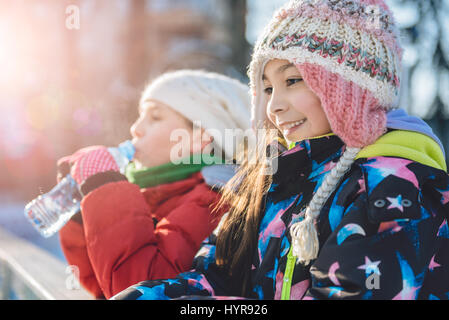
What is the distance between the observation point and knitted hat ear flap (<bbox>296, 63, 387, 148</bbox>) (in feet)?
4.13

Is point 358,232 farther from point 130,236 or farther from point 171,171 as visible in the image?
point 171,171

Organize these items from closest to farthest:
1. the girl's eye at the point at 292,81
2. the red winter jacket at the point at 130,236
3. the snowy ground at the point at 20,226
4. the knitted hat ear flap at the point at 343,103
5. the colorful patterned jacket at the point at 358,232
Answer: the colorful patterned jacket at the point at 358,232, the knitted hat ear flap at the point at 343,103, the girl's eye at the point at 292,81, the red winter jacket at the point at 130,236, the snowy ground at the point at 20,226

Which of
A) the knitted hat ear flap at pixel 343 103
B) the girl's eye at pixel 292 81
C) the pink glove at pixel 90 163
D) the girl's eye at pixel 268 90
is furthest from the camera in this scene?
the pink glove at pixel 90 163

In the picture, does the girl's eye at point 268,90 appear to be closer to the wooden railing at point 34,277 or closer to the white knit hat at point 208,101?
the white knit hat at point 208,101

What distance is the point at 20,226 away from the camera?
6531 mm

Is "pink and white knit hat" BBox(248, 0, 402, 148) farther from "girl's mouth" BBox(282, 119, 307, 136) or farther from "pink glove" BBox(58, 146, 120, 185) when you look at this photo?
"pink glove" BBox(58, 146, 120, 185)

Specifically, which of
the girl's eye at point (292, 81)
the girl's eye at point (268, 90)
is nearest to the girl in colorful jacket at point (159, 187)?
the girl's eye at point (268, 90)

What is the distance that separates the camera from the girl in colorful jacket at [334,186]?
1.03 meters

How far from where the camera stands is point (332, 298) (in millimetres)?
1028

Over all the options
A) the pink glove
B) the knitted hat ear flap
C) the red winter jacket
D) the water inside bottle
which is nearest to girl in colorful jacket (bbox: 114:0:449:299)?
the knitted hat ear flap

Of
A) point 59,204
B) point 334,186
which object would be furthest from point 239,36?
point 334,186

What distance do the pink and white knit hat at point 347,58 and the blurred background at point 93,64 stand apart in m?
1.44

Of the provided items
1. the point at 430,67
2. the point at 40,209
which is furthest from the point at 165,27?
the point at 40,209
